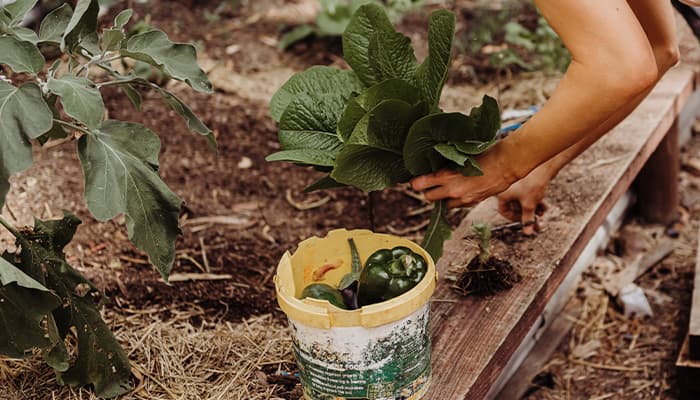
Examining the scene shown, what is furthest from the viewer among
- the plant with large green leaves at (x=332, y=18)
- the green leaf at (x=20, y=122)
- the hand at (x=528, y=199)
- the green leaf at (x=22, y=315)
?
the plant with large green leaves at (x=332, y=18)

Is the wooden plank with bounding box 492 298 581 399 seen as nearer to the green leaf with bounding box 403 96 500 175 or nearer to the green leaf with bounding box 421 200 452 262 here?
the green leaf with bounding box 421 200 452 262

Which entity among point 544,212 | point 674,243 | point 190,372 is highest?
point 544,212

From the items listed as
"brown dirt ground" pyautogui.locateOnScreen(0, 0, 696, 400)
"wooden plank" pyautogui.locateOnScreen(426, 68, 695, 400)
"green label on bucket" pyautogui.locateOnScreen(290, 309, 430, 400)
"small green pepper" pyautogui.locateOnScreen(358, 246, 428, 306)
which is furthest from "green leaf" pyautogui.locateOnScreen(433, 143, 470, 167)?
"brown dirt ground" pyautogui.locateOnScreen(0, 0, 696, 400)

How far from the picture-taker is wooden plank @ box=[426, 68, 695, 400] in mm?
2131

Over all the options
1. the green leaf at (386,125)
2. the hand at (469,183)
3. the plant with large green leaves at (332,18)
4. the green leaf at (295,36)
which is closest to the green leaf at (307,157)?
the green leaf at (386,125)

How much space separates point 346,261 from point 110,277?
3.18 feet

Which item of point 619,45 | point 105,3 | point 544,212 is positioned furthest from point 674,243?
point 105,3

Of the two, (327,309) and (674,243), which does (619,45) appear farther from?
(674,243)

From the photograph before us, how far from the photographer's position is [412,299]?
1804 millimetres

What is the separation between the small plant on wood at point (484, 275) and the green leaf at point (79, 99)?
3.53 feet

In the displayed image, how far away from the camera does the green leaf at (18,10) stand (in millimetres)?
2004

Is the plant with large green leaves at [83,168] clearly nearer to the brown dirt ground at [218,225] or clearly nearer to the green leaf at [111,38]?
the green leaf at [111,38]

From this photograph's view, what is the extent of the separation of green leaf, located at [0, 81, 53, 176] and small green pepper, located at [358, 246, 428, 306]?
0.75 meters

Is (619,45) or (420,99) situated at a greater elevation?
(619,45)
